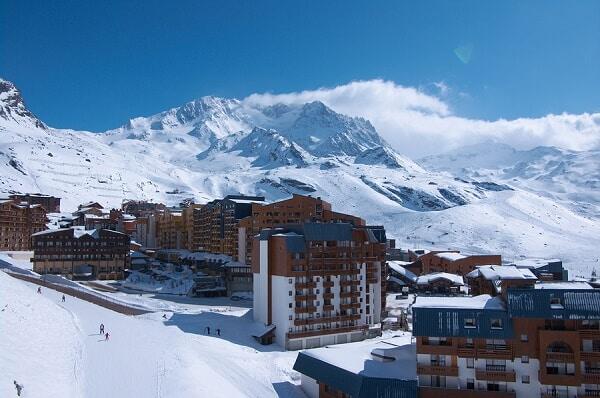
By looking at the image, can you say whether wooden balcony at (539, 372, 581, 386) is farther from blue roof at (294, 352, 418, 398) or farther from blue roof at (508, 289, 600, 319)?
blue roof at (294, 352, 418, 398)

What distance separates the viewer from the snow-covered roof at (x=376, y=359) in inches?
1644

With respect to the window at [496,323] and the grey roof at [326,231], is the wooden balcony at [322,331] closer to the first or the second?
the grey roof at [326,231]

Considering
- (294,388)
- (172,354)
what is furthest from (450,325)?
(172,354)

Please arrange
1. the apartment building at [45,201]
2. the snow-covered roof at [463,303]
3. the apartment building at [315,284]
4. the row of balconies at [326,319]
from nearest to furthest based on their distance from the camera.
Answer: the snow-covered roof at [463,303] → the row of balconies at [326,319] → the apartment building at [315,284] → the apartment building at [45,201]

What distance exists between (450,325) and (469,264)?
89.8 m

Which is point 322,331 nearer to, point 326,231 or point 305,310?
point 305,310

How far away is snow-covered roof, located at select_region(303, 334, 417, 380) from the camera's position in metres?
41.8

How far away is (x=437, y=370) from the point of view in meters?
39.9

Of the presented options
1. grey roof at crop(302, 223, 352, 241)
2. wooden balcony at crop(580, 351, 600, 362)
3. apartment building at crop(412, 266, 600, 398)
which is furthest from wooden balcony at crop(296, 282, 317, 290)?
wooden balcony at crop(580, 351, 600, 362)

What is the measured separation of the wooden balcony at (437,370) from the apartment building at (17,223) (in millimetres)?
124018

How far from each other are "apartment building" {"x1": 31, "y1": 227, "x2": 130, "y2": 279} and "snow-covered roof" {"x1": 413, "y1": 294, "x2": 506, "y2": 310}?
282 feet

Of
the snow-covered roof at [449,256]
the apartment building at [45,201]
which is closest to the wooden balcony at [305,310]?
the snow-covered roof at [449,256]

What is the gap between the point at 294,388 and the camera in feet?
163

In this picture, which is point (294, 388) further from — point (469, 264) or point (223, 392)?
point (469, 264)
